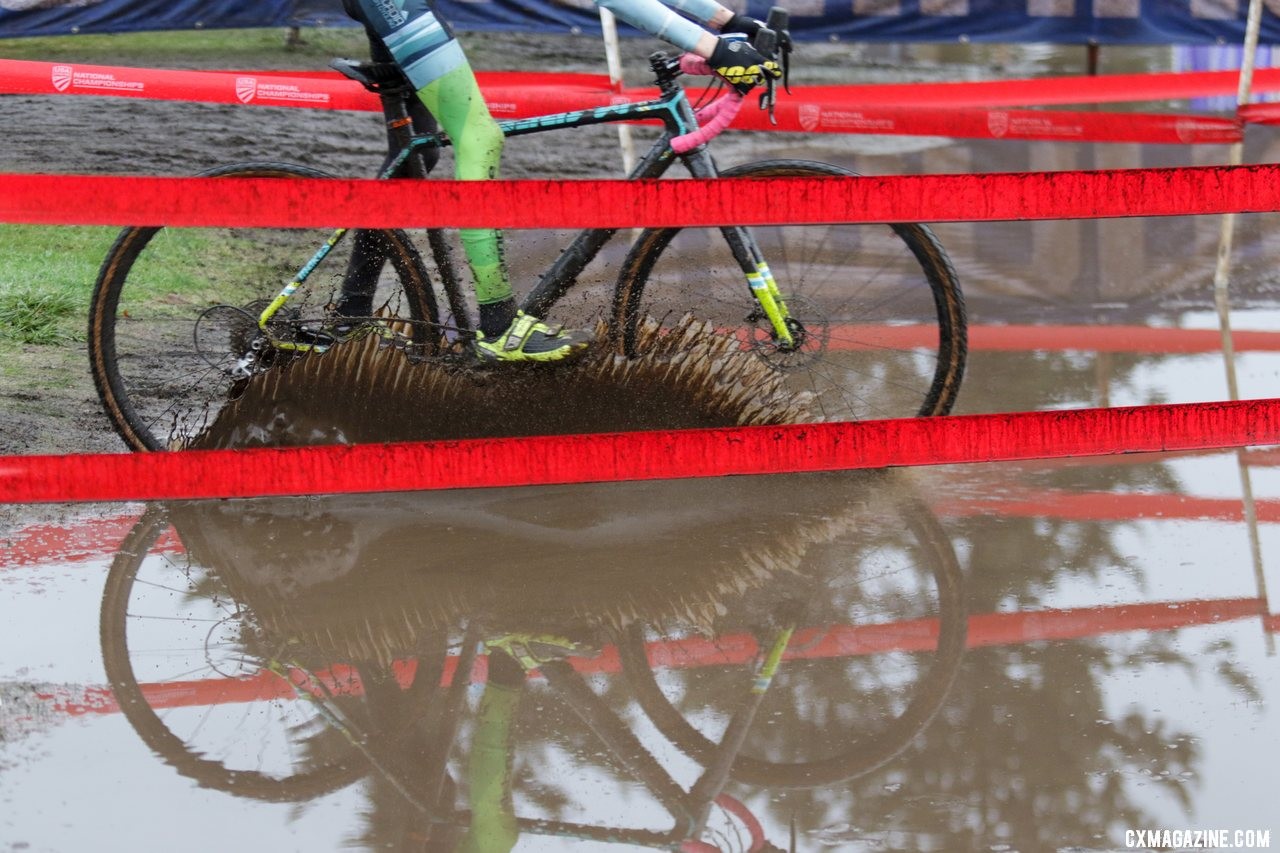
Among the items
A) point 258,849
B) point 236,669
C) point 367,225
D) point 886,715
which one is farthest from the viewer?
point 367,225

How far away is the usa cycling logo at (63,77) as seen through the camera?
6174 millimetres

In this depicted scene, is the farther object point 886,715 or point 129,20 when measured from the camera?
point 129,20

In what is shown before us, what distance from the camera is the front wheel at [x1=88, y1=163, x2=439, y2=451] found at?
4641mm

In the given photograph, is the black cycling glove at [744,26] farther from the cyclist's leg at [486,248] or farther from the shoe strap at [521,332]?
the shoe strap at [521,332]

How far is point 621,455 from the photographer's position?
3973mm

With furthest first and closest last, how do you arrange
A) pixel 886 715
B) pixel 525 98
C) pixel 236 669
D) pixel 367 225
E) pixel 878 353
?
pixel 525 98 → pixel 878 353 → pixel 367 225 → pixel 236 669 → pixel 886 715

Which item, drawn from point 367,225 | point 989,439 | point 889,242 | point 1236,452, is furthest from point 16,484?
point 889,242

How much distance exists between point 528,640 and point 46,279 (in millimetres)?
4036

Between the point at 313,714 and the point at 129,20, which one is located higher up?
the point at 129,20

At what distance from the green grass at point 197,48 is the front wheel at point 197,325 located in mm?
4578

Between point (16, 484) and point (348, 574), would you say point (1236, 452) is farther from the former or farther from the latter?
point (16, 484)

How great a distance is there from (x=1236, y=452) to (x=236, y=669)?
3268mm

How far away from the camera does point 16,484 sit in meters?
3.89

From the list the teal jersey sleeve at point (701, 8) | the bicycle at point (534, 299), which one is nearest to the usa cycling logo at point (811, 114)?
the bicycle at point (534, 299)
